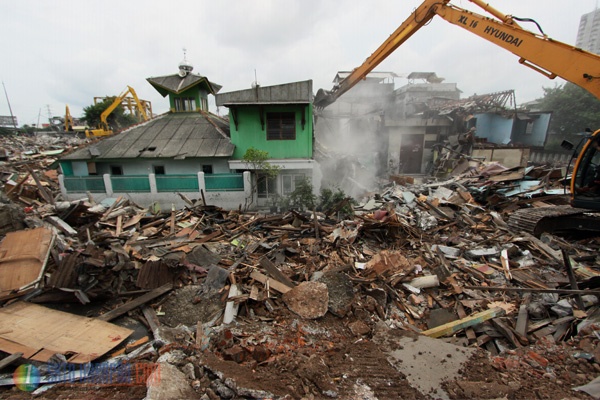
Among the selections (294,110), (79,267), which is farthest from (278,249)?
(294,110)

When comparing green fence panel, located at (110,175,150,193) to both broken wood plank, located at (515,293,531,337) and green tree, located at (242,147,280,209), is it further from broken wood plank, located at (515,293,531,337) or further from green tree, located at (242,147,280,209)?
broken wood plank, located at (515,293,531,337)

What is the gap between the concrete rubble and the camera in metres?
3.40

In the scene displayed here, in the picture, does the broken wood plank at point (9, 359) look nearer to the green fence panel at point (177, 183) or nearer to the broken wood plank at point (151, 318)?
the broken wood plank at point (151, 318)

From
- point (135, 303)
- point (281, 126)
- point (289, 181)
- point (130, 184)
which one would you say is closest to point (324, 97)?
point (281, 126)

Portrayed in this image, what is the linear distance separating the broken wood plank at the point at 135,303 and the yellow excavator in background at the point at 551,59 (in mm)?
9820

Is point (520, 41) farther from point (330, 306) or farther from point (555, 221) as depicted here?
point (330, 306)

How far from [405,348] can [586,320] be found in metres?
3.12

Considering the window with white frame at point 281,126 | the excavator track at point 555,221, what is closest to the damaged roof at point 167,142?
the window with white frame at point 281,126

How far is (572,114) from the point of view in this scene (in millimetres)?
27109

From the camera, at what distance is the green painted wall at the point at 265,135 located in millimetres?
13274

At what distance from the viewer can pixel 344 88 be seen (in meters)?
14.8

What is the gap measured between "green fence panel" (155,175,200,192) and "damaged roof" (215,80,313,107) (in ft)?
13.9

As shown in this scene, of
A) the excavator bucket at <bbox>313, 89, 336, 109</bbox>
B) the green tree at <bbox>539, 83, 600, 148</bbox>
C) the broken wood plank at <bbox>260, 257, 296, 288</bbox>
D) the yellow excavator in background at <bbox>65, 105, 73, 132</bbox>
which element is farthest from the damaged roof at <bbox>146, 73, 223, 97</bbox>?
the green tree at <bbox>539, 83, 600, 148</bbox>

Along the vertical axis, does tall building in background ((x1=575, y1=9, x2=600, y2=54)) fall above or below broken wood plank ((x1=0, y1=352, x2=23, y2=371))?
above
